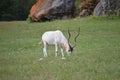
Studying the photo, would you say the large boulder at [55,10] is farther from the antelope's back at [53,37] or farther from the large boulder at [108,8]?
the antelope's back at [53,37]

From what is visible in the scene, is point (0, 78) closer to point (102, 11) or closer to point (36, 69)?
point (36, 69)

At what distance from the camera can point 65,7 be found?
42469 millimetres

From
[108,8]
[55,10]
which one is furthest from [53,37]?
[55,10]

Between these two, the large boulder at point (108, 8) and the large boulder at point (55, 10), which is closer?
the large boulder at point (108, 8)

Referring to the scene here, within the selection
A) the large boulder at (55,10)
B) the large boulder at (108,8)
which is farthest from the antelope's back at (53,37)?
the large boulder at (55,10)

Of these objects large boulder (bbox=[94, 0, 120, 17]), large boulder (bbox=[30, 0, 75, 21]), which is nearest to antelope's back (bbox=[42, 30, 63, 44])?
large boulder (bbox=[94, 0, 120, 17])

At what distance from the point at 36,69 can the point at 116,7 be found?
2500 cm

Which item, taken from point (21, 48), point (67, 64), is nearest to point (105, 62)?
point (67, 64)

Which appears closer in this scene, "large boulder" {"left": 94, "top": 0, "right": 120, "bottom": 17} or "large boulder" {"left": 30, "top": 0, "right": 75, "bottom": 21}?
"large boulder" {"left": 94, "top": 0, "right": 120, "bottom": 17}

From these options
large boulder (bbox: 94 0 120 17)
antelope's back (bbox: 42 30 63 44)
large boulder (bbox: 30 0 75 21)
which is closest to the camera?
antelope's back (bbox: 42 30 63 44)

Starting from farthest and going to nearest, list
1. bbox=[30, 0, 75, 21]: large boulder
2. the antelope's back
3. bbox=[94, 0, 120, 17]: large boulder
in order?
bbox=[30, 0, 75, 21]: large boulder, bbox=[94, 0, 120, 17]: large boulder, the antelope's back

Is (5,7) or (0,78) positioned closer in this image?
(0,78)

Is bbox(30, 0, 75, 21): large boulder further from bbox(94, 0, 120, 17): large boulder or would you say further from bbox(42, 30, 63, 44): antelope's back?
bbox(42, 30, 63, 44): antelope's back

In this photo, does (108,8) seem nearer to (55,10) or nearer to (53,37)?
(55,10)
